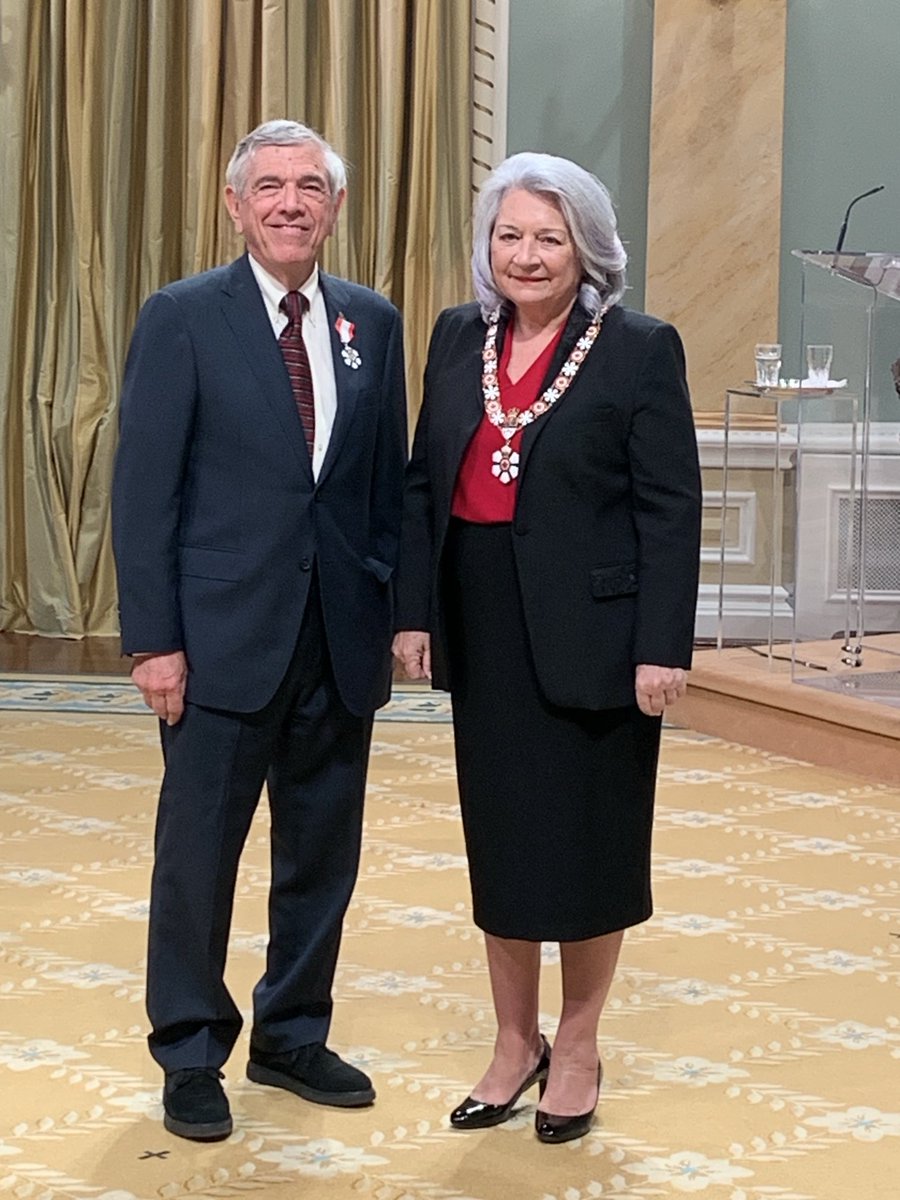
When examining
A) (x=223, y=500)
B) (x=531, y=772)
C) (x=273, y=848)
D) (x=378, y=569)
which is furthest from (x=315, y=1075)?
(x=223, y=500)

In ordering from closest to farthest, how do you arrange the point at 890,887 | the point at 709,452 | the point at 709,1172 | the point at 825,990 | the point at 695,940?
the point at 709,1172 < the point at 825,990 < the point at 695,940 < the point at 890,887 < the point at 709,452

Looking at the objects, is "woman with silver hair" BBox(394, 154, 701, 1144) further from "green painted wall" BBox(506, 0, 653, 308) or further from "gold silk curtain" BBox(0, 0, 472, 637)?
"green painted wall" BBox(506, 0, 653, 308)

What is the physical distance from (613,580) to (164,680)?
670mm

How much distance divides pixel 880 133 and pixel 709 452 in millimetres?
1445

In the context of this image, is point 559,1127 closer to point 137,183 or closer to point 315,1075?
point 315,1075

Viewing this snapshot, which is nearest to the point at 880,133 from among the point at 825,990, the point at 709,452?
the point at 709,452

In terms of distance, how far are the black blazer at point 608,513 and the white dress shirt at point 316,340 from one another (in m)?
0.20

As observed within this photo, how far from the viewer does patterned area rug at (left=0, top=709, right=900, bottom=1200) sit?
104 inches

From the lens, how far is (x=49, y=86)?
714 cm

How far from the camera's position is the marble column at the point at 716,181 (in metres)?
6.97

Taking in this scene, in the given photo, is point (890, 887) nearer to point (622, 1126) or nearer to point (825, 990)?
point (825, 990)

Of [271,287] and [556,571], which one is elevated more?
[271,287]

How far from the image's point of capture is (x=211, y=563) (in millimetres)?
2713

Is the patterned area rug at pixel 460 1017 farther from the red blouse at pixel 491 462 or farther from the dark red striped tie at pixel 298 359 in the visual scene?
the dark red striped tie at pixel 298 359
